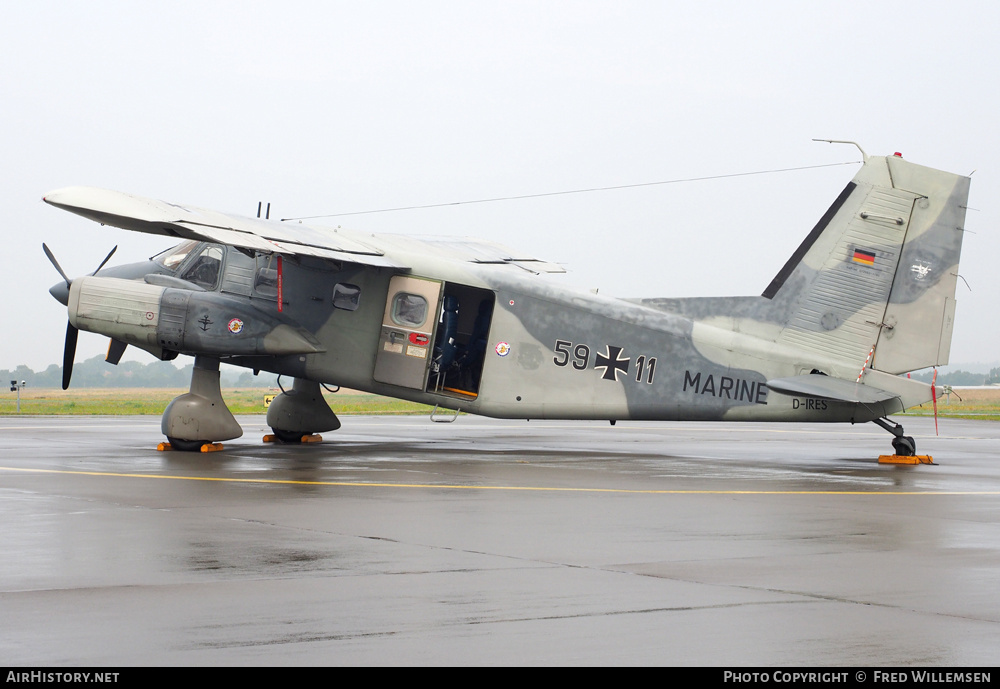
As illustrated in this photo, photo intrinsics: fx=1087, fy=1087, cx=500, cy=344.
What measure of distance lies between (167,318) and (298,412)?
16.4 ft

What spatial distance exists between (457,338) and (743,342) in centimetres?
610

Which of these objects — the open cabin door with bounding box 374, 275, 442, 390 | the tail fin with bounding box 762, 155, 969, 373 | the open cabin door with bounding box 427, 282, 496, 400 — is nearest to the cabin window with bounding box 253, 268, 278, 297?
the open cabin door with bounding box 374, 275, 442, 390

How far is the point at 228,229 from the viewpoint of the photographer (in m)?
20.5

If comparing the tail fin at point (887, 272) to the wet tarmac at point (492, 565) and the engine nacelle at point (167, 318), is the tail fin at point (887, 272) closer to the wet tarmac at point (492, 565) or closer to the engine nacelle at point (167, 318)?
the wet tarmac at point (492, 565)

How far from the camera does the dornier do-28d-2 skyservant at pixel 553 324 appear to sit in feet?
72.1

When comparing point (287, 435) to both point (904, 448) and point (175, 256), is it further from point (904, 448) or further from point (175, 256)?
point (904, 448)

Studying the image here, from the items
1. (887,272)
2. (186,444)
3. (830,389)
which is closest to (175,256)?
(186,444)

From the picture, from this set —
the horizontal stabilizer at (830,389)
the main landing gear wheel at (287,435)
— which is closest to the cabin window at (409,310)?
the main landing gear wheel at (287,435)

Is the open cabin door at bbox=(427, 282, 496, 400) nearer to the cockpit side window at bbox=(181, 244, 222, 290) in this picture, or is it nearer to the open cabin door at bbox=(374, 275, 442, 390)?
the open cabin door at bbox=(374, 275, 442, 390)

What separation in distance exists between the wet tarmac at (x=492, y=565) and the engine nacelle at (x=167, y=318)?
3202 mm

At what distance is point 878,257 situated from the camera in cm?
2223

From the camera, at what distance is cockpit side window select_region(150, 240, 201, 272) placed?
2402 centimetres
